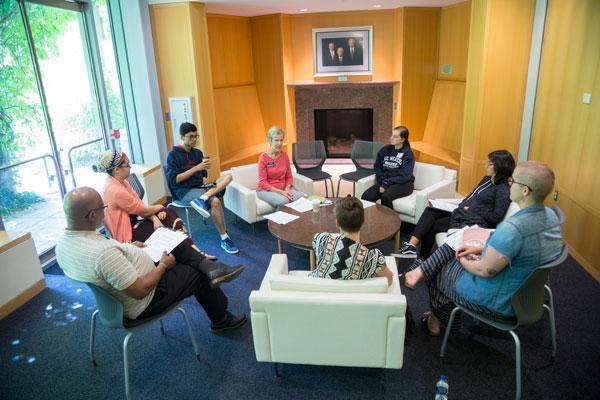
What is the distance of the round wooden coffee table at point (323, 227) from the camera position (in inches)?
134

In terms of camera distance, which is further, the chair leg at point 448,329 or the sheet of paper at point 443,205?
the sheet of paper at point 443,205

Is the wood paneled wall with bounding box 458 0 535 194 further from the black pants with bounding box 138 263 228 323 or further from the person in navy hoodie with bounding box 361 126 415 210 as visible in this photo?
the black pants with bounding box 138 263 228 323

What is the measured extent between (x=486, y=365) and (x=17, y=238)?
3.71 metres

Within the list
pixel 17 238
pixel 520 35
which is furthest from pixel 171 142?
pixel 520 35

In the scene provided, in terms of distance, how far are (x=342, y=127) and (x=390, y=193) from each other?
336 centimetres

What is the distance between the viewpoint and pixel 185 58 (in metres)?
5.74

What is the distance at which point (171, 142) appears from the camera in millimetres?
6148

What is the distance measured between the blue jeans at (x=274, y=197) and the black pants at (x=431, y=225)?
147 cm

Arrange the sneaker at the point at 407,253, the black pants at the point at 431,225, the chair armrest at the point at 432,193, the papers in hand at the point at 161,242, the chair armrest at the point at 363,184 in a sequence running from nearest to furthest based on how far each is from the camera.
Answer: the papers in hand at the point at 161,242 → the black pants at the point at 431,225 → the sneaker at the point at 407,253 → the chair armrest at the point at 432,193 → the chair armrest at the point at 363,184

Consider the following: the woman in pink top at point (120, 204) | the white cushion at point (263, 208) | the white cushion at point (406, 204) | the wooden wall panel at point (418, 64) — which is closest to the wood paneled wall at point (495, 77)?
the wooden wall panel at point (418, 64)

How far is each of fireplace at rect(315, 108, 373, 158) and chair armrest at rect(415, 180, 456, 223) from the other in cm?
319

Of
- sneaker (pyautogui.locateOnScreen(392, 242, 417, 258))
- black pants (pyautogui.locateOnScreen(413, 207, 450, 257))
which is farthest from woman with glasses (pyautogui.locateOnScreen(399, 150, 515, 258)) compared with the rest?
sneaker (pyautogui.locateOnScreen(392, 242, 417, 258))

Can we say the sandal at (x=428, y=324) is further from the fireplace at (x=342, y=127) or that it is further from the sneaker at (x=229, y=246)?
the fireplace at (x=342, y=127)

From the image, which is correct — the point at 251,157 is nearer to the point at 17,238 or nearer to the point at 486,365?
the point at 17,238
